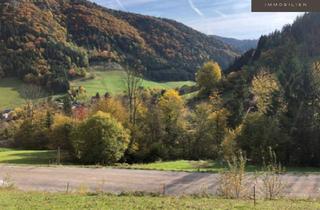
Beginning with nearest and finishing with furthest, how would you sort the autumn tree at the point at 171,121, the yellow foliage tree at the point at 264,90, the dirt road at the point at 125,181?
the dirt road at the point at 125,181 → the yellow foliage tree at the point at 264,90 → the autumn tree at the point at 171,121

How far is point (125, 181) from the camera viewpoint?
27672mm

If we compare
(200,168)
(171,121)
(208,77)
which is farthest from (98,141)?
(208,77)

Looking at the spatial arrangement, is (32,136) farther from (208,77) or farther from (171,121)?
(208,77)

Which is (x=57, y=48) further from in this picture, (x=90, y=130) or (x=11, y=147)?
(x=90, y=130)

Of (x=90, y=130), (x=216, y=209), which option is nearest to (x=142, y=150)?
(x=90, y=130)

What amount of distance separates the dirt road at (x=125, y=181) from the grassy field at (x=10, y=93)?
112227mm

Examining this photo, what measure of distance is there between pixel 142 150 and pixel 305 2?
47.9 m

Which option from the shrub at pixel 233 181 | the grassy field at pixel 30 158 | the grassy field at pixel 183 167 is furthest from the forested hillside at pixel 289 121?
the shrub at pixel 233 181

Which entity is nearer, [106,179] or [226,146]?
[106,179]

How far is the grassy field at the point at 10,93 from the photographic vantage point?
141163 millimetres

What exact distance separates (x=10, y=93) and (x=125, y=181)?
13495cm

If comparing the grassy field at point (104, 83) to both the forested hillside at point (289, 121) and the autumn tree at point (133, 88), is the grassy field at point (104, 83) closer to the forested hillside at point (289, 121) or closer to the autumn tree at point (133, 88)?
the autumn tree at point (133, 88)

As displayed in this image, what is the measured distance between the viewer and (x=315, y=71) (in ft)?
162

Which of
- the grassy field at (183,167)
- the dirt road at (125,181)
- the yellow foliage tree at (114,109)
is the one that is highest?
the yellow foliage tree at (114,109)
